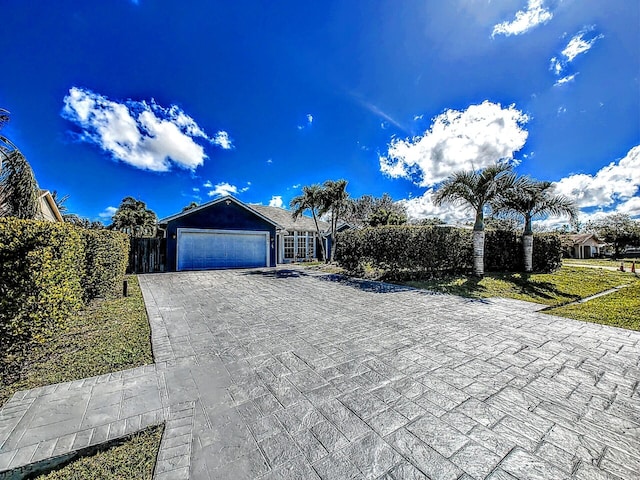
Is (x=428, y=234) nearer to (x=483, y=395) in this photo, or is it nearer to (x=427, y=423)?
(x=483, y=395)

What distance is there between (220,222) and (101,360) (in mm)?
13772

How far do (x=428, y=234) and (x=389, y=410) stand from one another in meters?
9.26

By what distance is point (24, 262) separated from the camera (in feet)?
10.8

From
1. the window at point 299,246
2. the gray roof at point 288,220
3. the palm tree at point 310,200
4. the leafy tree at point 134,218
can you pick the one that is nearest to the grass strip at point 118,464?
the palm tree at point 310,200

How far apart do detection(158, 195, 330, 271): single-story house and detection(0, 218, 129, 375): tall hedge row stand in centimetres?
1144

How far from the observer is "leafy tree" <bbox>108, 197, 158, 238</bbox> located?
1150 inches

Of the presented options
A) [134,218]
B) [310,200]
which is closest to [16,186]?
[310,200]

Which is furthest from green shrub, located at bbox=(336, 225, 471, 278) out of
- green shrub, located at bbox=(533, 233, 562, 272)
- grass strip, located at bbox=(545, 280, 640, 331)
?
green shrub, located at bbox=(533, 233, 562, 272)

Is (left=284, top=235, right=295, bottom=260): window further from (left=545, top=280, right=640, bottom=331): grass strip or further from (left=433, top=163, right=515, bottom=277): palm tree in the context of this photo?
(left=545, top=280, right=640, bottom=331): grass strip

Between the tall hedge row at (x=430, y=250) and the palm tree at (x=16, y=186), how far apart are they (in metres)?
11.4

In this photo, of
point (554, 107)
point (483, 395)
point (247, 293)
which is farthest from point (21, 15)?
point (554, 107)

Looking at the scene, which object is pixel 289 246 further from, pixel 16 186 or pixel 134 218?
pixel 134 218

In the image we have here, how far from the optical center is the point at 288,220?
23859 millimetres

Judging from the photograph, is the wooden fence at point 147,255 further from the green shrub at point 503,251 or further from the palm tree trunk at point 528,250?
the palm tree trunk at point 528,250
